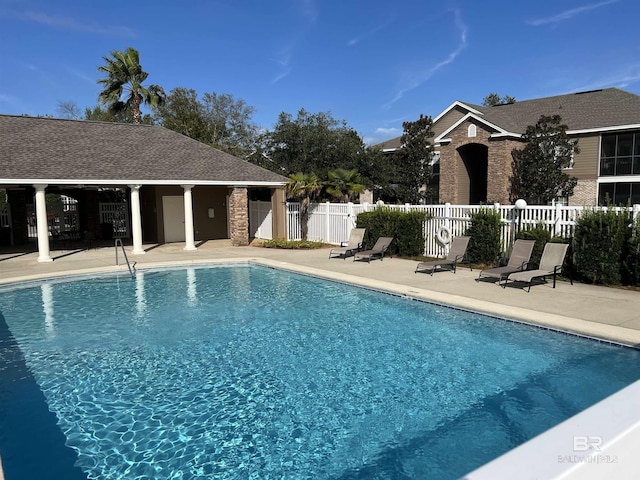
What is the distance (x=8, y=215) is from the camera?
73.4 ft

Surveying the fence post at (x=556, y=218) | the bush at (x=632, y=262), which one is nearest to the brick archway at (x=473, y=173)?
the fence post at (x=556, y=218)

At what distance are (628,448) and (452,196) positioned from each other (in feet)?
90.5

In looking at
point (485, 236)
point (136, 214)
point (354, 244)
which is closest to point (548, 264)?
point (485, 236)

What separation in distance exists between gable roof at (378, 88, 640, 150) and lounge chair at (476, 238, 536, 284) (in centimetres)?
1496

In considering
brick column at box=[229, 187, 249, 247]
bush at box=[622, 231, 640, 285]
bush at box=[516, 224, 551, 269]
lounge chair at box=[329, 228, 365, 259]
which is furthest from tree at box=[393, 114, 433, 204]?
bush at box=[622, 231, 640, 285]

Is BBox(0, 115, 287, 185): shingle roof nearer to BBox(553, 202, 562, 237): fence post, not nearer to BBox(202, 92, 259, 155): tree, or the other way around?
BBox(553, 202, 562, 237): fence post

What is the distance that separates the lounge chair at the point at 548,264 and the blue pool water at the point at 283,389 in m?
2.40

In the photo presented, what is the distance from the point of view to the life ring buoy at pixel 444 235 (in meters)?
14.8

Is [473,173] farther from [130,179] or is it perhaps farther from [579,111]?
[130,179]

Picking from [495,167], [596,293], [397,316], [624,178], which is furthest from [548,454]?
[624,178]

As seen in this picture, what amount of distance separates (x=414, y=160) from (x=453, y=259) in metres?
15.5

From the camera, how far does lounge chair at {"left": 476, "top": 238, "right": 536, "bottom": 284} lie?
11.0 meters

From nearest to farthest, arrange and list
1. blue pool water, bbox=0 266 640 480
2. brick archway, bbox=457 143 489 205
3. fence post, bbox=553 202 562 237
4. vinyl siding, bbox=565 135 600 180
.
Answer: blue pool water, bbox=0 266 640 480 < fence post, bbox=553 202 562 237 < vinyl siding, bbox=565 135 600 180 < brick archway, bbox=457 143 489 205

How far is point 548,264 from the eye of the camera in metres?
10.9
